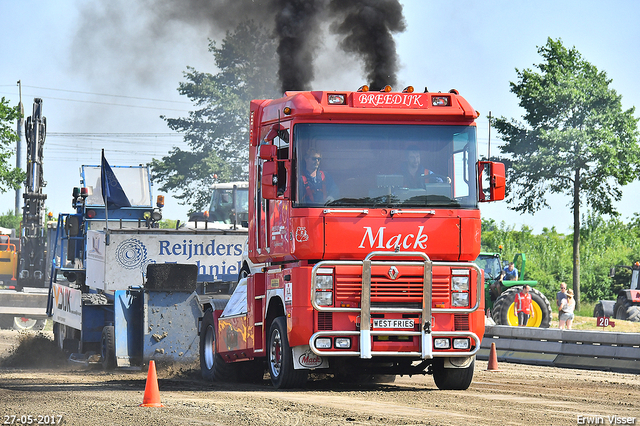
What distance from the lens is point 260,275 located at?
42.1 feet

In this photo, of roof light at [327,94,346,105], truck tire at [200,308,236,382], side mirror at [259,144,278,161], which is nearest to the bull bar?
side mirror at [259,144,278,161]

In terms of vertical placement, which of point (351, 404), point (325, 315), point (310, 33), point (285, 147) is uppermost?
point (310, 33)

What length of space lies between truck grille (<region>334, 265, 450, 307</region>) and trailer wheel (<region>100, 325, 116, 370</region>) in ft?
21.1

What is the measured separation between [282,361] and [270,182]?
2.24 metres

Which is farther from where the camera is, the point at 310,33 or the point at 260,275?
the point at 310,33

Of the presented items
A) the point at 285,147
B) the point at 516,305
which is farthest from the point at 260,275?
the point at 516,305

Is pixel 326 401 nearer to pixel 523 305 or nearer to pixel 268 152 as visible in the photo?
pixel 268 152

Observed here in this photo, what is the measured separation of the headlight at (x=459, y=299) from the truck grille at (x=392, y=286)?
81 millimetres

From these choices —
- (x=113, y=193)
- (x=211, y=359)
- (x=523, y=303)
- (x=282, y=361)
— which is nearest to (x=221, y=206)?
(x=113, y=193)

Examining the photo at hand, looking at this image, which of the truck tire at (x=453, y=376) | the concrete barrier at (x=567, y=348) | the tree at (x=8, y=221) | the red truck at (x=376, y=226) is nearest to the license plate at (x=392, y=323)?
the red truck at (x=376, y=226)

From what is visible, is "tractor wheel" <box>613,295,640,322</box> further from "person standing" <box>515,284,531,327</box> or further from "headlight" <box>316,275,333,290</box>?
"headlight" <box>316,275,333,290</box>

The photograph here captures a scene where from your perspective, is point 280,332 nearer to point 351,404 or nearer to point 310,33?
point 351,404

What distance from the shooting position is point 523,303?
24.9 meters

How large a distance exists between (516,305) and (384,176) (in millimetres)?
14337
